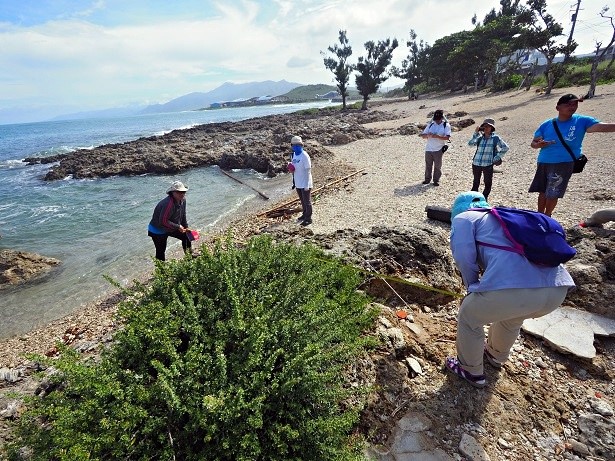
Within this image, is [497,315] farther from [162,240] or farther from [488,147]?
[162,240]

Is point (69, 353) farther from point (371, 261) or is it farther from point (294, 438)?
point (371, 261)

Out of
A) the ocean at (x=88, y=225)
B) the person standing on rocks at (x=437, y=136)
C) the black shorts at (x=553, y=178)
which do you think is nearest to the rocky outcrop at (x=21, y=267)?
the ocean at (x=88, y=225)

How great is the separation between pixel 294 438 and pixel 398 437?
105cm

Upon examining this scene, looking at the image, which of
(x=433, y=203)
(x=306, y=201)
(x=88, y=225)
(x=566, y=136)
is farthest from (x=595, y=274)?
(x=88, y=225)

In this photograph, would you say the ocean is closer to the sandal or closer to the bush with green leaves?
the bush with green leaves

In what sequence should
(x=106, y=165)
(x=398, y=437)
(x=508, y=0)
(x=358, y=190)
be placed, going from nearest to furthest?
1. (x=398, y=437)
2. (x=358, y=190)
3. (x=106, y=165)
4. (x=508, y=0)

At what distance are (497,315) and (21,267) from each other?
11224mm

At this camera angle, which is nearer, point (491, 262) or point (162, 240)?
point (491, 262)

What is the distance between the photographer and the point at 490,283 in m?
2.61

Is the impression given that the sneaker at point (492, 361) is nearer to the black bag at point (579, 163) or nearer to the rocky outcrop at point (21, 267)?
the black bag at point (579, 163)

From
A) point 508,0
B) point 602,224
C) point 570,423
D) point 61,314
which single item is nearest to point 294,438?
point 570,423

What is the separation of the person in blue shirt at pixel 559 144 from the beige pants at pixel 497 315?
12.3 feet

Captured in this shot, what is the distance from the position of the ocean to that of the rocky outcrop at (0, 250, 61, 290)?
30cm

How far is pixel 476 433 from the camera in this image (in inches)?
110
